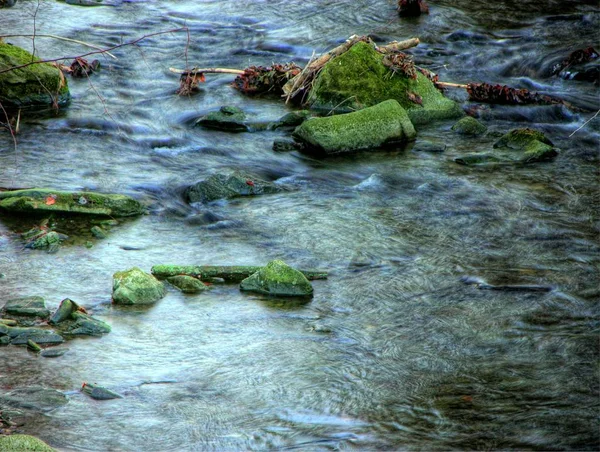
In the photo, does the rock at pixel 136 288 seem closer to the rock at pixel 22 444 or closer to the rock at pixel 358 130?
the rock at pixel 22 444

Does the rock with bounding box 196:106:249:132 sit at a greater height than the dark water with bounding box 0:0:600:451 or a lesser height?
greater

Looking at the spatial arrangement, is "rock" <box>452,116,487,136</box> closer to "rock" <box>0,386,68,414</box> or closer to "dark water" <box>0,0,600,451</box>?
"dark water" <box>0,0,600,451</box>

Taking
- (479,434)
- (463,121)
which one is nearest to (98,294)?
(479,434)

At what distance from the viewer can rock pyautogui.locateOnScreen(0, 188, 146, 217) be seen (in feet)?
23.2

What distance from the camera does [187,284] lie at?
19.0 feet

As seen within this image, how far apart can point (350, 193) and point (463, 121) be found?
7.94 ft

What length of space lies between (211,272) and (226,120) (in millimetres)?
4297

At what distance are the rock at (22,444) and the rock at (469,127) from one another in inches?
278

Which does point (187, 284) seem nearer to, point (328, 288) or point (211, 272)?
point (211, 272)

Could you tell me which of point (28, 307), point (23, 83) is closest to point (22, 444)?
point (28, 307)

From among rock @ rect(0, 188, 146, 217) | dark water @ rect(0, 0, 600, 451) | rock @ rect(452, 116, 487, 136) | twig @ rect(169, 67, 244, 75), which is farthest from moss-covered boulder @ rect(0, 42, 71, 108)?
rock @ rect(452, 116, 487, 136)

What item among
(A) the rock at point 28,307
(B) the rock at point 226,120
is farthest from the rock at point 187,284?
(B) the rock at point 226,120

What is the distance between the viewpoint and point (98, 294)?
5.63 meters

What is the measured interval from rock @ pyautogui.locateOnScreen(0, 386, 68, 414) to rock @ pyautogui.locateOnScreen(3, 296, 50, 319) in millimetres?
914
